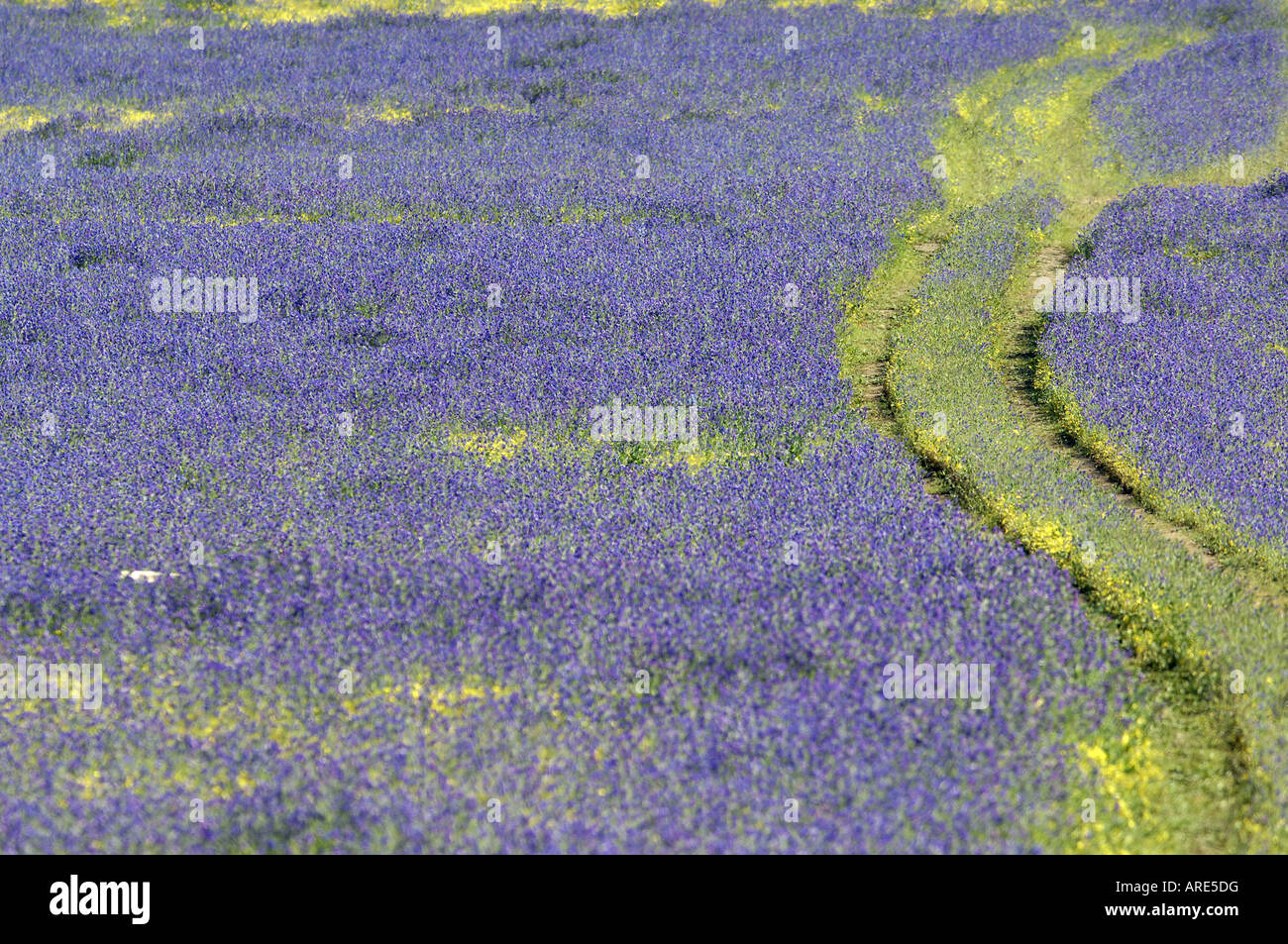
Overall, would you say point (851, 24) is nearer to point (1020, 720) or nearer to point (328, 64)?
point (328, 64)

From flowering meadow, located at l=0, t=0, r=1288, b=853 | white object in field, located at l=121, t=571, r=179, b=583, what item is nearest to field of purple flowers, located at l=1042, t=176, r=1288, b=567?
flowering meadow, located at l=0, t=0, r=1288, b=853

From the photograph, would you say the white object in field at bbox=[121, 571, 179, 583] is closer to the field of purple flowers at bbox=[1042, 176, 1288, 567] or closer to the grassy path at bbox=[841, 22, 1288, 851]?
the grassy path at bbox=[841, 22, 1288, 851]
